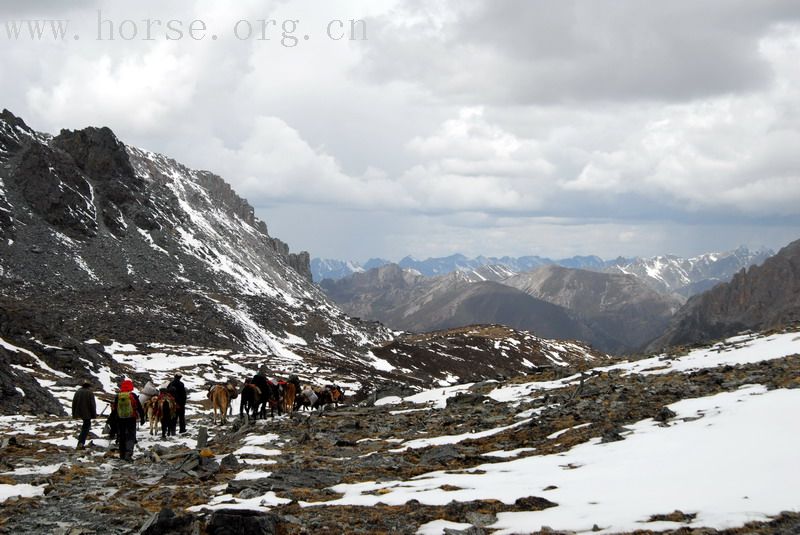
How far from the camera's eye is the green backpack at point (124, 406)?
2202cm

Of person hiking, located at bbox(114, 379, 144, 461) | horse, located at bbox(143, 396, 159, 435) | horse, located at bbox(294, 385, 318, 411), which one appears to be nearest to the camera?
person hiking, located at bbox(114, 379, 144, 461)

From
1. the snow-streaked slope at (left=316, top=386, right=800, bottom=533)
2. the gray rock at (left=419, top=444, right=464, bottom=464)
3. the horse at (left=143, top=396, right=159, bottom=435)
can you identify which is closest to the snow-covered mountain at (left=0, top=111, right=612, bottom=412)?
the horse at (left=143, top=396, right=159, bottom=435)

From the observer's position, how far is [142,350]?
8106 centimetres

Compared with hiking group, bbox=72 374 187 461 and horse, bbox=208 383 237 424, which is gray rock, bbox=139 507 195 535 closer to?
hiking group, bbox=72 374 187 461

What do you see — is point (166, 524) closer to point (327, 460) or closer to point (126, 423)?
point (327, 460)

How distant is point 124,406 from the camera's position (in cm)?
2220

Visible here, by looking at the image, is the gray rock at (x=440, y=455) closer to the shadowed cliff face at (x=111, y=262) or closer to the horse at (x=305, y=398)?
the horse at (x=305, y=398)

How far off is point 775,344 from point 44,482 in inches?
1241

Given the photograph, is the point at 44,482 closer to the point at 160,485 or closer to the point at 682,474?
the point at 160,485

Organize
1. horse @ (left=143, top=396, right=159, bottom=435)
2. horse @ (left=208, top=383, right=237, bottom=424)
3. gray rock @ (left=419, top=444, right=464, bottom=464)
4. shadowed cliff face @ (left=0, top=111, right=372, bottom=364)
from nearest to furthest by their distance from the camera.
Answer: gray rock @ (left=419, top=444, right=464, bottom=464)
horse @ (left=143, top=396, right=159, bottom=435)
horse @ (left=208, top=383, right=237, bottom=424)
shadowed cliff face @ (left=0, top=111, right=372, bottom=364)

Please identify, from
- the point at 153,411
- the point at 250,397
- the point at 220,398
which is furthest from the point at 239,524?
the point at 220,398

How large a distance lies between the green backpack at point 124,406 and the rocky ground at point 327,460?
151cm

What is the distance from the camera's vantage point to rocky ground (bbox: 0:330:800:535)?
478 inches

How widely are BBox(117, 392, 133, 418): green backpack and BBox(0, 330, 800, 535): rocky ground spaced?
151cm
